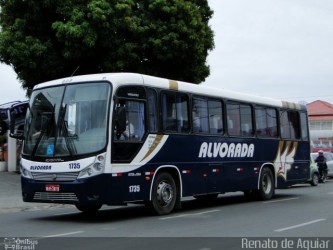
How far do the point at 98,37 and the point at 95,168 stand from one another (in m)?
9.69

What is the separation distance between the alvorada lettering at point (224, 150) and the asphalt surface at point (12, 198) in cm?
528

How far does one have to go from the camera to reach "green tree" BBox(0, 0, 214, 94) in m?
19.8

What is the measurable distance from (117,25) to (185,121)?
24.6 ft

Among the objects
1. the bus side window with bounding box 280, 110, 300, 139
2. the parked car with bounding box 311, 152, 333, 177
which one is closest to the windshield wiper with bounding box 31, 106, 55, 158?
the bus side window with bounding box 280, 110, 300, 139

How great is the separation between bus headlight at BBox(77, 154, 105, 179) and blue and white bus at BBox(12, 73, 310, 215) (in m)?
0.02

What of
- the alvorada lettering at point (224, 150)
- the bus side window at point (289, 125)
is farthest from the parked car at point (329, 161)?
the alvorada lettering at point (224, 150)

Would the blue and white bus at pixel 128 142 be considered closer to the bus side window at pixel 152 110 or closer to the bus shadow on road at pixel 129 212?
the bus side window at pixel 152 110

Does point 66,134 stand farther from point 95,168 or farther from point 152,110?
point 152,110

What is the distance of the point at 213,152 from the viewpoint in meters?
14.9

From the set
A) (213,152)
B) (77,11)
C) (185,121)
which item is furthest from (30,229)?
(77,11)

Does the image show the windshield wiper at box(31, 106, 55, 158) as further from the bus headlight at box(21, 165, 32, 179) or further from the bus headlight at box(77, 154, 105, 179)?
the bus headlight at box(77, 154, 105, 179)

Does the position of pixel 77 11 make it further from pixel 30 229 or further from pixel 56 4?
pixel 30 229
